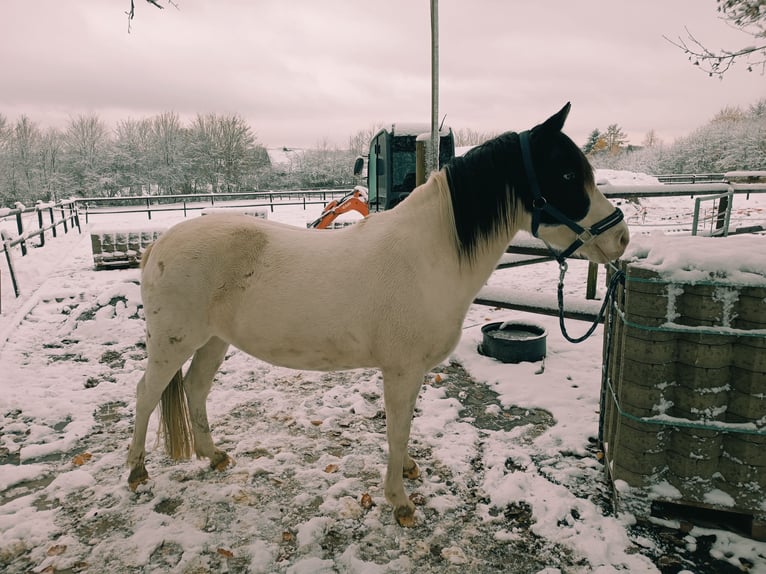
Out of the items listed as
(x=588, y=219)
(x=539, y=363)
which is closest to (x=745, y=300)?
(x=588, y=219)

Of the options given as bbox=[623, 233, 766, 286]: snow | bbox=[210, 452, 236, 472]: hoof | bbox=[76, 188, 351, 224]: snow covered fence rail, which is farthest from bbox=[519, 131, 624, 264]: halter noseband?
bbox=[76, 188, 351, 224]: snow covered fence rail

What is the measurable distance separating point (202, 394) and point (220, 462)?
0.50 meters

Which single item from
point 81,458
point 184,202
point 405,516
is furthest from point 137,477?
point 184,202

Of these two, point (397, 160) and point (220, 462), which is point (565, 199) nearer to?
point (220, 462)

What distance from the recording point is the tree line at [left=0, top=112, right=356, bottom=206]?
42.2 meters

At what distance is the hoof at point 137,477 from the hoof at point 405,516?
5.64ft

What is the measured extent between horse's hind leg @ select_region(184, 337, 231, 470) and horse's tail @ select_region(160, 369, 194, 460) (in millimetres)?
51

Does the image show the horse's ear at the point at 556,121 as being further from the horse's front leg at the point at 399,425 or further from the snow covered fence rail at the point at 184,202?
the snow covered fence rail at the point at 184,202

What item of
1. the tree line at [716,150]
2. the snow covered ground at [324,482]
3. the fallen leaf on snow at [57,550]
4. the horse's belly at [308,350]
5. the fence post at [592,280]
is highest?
the tree line at [716,150]

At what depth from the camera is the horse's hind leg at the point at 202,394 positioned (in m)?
3.15

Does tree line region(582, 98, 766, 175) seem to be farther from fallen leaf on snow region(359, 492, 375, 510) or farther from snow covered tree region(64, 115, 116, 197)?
snow covered tree region(64, 115, 116, 197)

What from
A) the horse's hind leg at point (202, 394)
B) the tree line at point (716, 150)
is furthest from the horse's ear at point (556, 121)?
the tree line at point (716, 150)

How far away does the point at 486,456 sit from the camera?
3207mm

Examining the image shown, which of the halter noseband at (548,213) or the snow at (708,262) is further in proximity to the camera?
the halter noseband at (548,213)
